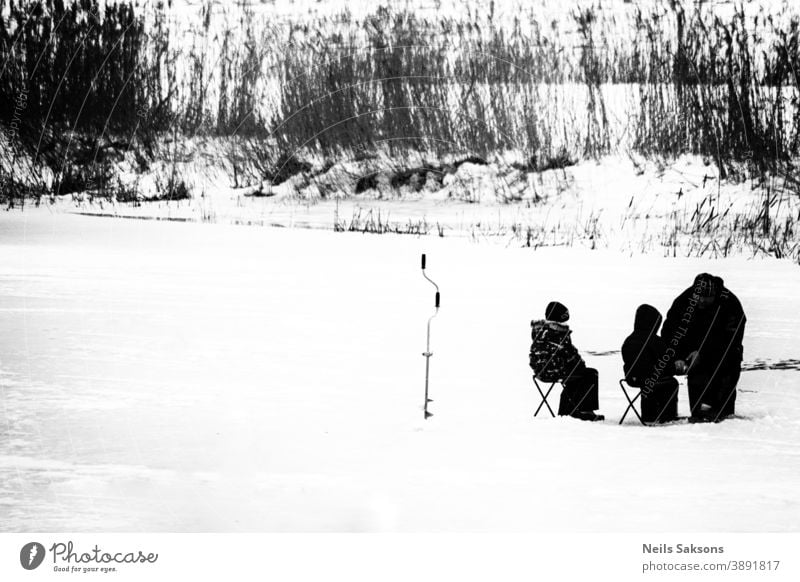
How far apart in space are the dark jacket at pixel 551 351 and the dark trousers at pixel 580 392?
0.31 ft

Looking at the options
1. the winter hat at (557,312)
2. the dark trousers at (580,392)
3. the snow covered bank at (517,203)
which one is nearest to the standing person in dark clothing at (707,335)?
the dark trousers at (580,392)

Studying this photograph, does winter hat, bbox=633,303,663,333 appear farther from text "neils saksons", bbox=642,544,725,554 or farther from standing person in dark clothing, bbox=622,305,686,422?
text "neils saksons", bbox=642,544,725,554

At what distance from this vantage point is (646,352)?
15.9 ft

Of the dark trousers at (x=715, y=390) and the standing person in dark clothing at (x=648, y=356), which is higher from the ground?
the standing person in dark clothing at (x=648, y=356)

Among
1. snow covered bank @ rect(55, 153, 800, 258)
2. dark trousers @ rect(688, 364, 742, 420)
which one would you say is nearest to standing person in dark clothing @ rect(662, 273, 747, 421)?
dark trousers @ rect(688, 364, 742, 420)

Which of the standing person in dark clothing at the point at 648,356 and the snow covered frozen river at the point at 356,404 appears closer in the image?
the snow covered frozen river at the point at 356,404

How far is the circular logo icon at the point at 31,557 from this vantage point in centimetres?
422

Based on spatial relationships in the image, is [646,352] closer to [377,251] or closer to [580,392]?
[580,392]

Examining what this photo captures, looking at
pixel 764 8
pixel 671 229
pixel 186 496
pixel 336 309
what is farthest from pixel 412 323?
pixel 764 8

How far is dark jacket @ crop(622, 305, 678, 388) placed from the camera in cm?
481

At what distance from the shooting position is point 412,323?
7230 mm

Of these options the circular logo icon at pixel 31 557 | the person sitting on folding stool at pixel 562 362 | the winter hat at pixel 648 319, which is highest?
the winter hat at pixel 648 319

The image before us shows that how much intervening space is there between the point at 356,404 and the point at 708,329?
5.48ft

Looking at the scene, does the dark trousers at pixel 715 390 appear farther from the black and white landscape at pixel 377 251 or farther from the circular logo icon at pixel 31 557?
the circular logo icon at pixel 31 557
